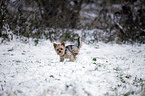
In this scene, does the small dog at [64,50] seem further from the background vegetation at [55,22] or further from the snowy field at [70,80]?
the background vegetation at [55,22]

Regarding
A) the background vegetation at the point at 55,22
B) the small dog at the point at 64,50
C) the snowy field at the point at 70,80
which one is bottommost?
the snowy field at the point at 70,80

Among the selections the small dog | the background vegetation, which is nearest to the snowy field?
the small dog

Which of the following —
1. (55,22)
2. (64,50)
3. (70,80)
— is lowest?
(70,80)

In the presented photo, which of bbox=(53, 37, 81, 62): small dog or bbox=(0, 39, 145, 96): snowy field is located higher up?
bbox=(53, 37, 81, 62): small dog

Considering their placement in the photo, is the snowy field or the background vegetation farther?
the background vegetation

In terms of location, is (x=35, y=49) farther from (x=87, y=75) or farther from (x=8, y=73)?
(x=87, y=75)

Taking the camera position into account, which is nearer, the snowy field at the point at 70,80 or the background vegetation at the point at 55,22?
→ the snowy field at the point at 70,80

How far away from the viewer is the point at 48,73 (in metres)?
5.41

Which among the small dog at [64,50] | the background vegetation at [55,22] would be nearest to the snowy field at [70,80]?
the small dog at [64,50]

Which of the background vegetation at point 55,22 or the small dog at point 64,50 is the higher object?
the background vegetation at point 55,22

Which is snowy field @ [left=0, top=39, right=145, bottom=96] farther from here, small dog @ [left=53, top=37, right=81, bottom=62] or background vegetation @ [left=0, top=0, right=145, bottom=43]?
background vegetation @ [left=0, top=0, right=145, bottom=43]

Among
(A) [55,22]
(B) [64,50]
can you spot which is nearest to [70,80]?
(B) [64,50]

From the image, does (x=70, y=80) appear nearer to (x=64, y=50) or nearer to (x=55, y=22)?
(x=64, y=50)

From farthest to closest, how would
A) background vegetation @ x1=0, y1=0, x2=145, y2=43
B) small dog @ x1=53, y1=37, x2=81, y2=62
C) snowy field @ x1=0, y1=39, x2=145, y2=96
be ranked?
background vegetation @ x1=0, y1=0, x2=145, y2=43 → small dog @ x1=53, y1=37, x2=81, y2=62 → snowy field @ x1=0, y1=39, x2=145, y2=96
